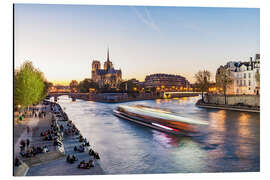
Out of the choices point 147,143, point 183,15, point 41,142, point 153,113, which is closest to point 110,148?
point 147,143

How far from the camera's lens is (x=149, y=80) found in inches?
4833

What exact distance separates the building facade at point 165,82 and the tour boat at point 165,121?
8762 cm

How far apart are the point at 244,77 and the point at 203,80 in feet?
27.9

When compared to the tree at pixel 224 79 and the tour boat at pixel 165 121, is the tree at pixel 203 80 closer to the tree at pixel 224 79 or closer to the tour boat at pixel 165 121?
the tree at pixel 224 79

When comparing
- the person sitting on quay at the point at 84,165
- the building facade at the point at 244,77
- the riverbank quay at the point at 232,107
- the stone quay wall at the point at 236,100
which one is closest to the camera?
the person sitting on quay at the point at 84,165

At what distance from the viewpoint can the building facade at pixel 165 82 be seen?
115600mm

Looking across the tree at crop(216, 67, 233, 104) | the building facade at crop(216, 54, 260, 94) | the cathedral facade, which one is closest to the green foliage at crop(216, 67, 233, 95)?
the tree at crop(216, 67, 233, 104)

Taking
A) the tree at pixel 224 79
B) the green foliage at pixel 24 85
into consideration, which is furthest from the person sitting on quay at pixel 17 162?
the tree at pixel 224 79

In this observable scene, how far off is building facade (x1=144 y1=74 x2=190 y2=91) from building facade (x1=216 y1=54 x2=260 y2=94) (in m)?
67.1

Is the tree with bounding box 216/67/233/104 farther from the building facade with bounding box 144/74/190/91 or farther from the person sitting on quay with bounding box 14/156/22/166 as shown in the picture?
the building facade with bounding box 144/74/190/91

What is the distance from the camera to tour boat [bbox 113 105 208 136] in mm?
16181

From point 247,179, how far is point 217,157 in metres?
2.79

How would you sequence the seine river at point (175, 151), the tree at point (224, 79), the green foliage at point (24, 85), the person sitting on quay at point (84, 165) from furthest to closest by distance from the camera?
the tree at point (224, 79) < the green foliage at point (24, 85) < the seine river at point (175, 151) < the person sitting on quay at point (84, 165)
